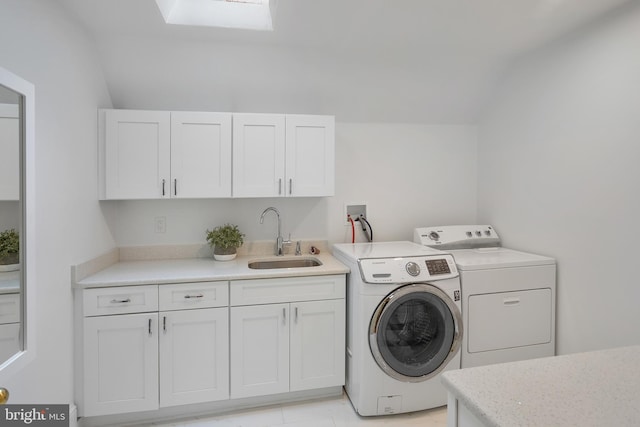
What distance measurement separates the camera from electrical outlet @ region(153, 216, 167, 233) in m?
2.58

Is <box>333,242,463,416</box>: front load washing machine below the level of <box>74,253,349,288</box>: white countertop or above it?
below

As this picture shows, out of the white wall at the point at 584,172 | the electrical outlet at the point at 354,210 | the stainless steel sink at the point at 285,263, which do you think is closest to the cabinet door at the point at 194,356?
the stainless steel sink at the point at 285,263

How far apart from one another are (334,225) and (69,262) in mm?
1865

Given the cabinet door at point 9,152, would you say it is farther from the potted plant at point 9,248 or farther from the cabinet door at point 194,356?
the cabinet door at point 194,356

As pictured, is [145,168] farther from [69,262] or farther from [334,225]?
[334,225]

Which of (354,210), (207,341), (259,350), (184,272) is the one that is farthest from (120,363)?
(354,210)

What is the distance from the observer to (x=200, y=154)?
2.31m

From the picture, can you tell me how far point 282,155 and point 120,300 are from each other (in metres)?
1.39

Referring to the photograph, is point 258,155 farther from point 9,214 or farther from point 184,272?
point 9,214

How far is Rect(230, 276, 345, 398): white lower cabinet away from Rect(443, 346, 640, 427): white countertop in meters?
1.37

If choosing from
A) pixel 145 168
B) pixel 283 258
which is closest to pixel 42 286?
pixel 145 168

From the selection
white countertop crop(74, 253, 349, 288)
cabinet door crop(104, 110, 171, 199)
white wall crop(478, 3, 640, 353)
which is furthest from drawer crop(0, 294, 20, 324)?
white wall crop(478, 3, 640, 353)

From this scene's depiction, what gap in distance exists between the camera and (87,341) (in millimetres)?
1897
